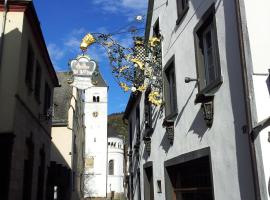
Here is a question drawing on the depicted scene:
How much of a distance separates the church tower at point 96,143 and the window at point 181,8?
4455 centimetres

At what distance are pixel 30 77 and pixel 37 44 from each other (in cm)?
177

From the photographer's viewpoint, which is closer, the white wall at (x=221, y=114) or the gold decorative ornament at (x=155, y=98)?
the white wall at (x=221, y=114)

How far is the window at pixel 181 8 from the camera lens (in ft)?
34.0

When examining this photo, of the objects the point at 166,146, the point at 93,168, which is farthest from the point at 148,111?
the point at 93,168

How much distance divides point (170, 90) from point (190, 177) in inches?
115

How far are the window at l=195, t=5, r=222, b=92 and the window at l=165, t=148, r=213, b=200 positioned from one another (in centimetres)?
154

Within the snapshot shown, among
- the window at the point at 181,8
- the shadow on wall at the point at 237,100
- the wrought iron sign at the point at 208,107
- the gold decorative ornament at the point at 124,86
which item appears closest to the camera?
the shadow on wall at the point at 237,100

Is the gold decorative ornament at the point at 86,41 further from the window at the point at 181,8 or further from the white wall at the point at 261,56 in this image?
the white wall at the point at 261,56

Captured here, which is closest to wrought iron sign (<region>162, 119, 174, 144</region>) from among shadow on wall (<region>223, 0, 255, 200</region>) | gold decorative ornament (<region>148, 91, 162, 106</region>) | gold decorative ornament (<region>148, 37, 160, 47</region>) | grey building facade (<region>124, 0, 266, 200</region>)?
grey building facade (<region>124, 0, 266, 200</region>)

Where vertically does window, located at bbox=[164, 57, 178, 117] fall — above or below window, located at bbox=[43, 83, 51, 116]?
below

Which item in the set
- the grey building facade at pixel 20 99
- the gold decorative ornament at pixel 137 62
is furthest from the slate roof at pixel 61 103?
the gold decorative ornament at pixel 137 62

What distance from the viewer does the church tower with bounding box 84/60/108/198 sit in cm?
5722

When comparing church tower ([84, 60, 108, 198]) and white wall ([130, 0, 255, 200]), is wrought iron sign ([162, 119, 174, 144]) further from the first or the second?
church tower ([84, 60, 108, 198])

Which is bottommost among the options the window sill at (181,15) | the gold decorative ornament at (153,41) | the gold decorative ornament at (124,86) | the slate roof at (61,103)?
the gold decorative ornament at (124,86)
